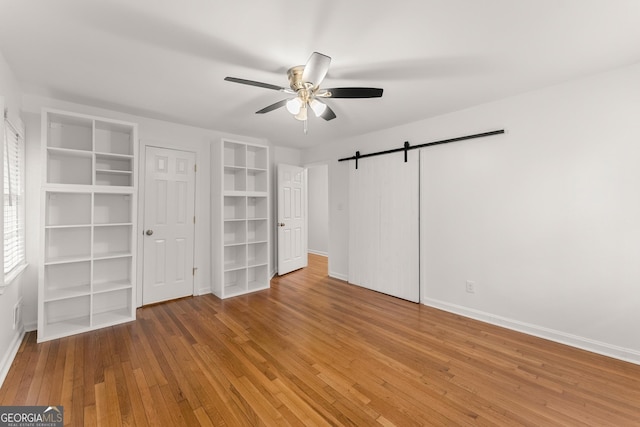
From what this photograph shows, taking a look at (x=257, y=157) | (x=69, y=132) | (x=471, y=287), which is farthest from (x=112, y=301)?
(x=471, y=287)

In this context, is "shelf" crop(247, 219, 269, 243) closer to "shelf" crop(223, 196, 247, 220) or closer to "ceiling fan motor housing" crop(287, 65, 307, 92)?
"shelf" crop(223, 196, 247, 220)

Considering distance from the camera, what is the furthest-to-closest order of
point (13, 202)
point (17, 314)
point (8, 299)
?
1. point (17, 314)
2. point (13, 202)
3. point (8, 299)

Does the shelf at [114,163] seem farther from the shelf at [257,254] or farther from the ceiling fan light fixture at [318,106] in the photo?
the ceiling fan light fixture at [318,106]

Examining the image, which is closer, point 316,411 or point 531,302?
point 316,411

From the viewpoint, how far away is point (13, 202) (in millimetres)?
2469

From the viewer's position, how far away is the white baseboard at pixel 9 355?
2099 mm

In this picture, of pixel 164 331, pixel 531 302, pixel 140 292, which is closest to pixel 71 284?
pixel 140 292

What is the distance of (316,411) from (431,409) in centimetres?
76

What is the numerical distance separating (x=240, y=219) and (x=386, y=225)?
7.27 feet

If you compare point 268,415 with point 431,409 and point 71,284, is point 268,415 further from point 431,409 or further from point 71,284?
point 71,284

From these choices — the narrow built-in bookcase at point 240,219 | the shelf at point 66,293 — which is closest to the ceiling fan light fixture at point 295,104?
the narrow built-in bookcase at point 240,219

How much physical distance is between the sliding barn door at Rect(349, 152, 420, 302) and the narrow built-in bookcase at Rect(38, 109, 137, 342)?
10.2 feet

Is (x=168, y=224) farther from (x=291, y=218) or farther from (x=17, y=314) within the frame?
(x=291, y=218)

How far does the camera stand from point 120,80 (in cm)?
255
